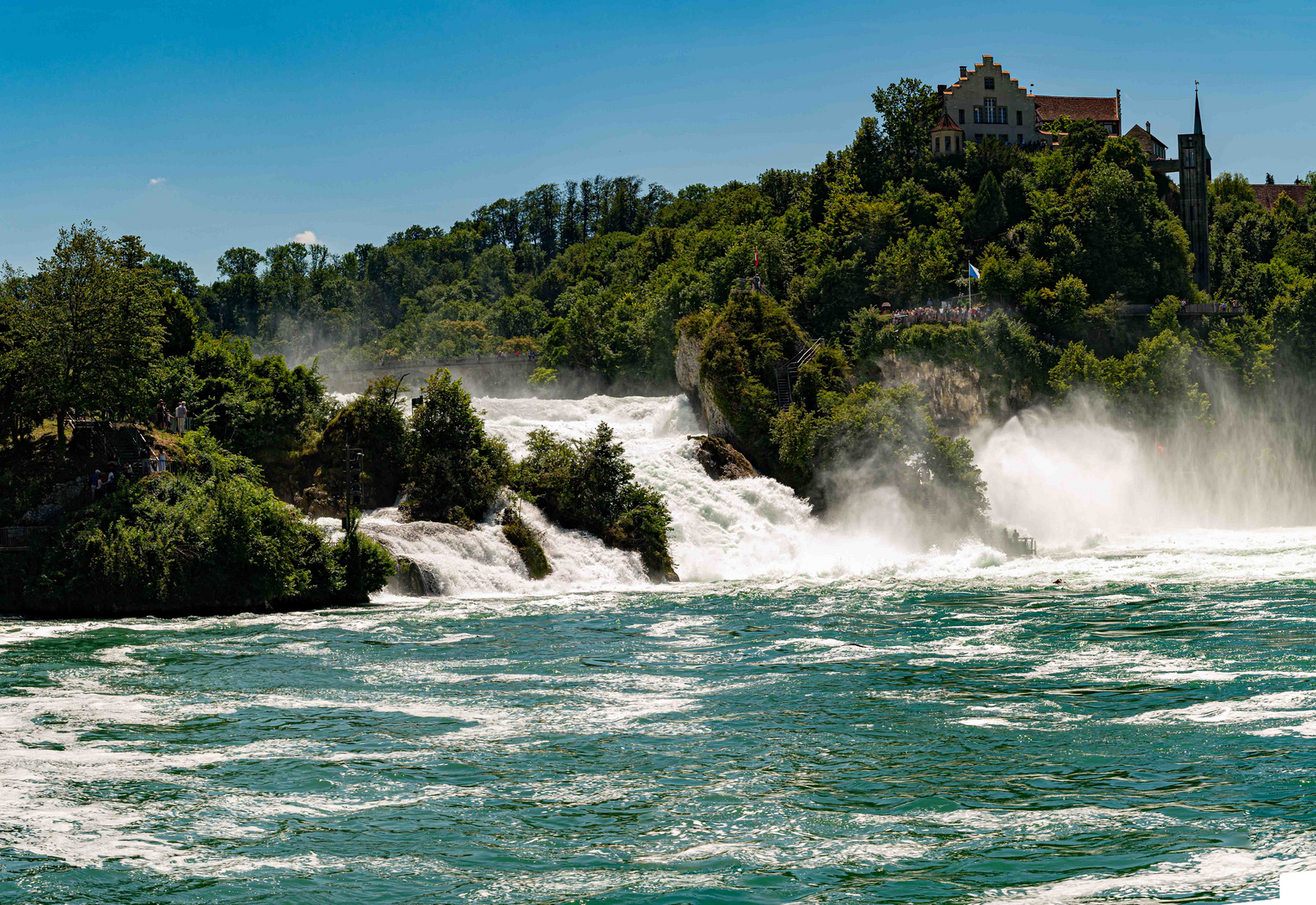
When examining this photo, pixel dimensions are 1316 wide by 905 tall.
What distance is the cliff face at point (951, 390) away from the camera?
71812 millimetres

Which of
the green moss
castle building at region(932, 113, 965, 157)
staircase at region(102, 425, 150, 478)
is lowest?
the green moss

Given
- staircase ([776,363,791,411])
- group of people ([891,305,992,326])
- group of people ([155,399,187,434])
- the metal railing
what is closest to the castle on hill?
group of people ([891,305,992,326])

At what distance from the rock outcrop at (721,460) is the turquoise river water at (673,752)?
19.5m

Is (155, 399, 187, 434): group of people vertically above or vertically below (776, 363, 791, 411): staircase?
below

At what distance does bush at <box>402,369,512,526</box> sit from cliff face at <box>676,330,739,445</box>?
17.8 m

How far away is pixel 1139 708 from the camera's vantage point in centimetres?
2447

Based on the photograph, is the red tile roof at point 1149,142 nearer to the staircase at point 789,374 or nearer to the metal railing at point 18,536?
the staircase at point 789,374

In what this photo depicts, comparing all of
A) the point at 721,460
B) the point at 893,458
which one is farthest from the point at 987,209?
the point at 721,460

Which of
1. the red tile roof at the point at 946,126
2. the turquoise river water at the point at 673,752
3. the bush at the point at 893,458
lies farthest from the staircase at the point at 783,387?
the red tile roof at the point at 946,126

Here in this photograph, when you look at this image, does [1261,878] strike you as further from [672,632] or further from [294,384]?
[294,384]

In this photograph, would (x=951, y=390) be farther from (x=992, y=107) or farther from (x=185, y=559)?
(x=185, y=559)

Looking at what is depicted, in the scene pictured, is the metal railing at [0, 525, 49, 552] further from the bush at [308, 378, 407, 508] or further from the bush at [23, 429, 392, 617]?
the bush at [308, 378, 407, 508]

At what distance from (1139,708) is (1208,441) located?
195ft

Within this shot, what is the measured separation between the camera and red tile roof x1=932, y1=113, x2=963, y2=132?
9569 cm
